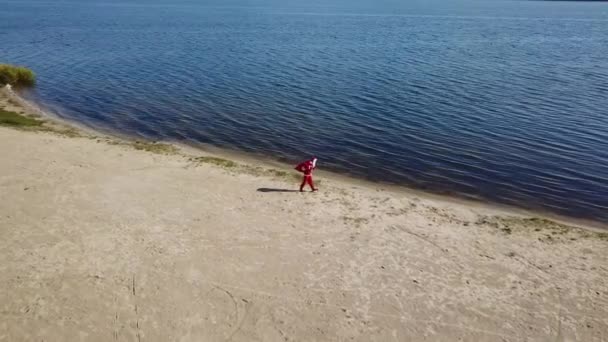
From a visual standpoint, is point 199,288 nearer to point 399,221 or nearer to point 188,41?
point 399,221

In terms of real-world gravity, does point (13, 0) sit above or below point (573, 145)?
below

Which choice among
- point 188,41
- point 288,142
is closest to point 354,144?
point 288,142

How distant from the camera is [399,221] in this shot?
20312 millimetres

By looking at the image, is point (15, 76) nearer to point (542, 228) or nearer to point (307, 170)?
point (307, 170)

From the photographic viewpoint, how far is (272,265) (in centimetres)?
1659

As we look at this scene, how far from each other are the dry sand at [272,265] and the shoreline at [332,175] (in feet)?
4.27

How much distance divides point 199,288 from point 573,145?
2684cm

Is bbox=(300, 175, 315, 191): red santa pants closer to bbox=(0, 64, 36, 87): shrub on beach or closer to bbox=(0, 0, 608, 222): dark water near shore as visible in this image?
bbox=(0, 0, 608, 222): dark water near shore

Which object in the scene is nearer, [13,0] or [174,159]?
[174,159]

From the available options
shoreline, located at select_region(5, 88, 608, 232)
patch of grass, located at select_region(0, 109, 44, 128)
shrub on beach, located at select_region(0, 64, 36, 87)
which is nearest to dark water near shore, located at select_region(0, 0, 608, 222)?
shoreline, located at select_region(5, 88, 608, 232)

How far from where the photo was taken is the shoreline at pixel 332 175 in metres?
22.9

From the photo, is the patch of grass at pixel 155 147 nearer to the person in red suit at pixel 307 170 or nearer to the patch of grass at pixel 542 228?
the person in red suit at pixel 307 170

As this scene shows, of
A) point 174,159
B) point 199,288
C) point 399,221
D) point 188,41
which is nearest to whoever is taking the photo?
point 199,288

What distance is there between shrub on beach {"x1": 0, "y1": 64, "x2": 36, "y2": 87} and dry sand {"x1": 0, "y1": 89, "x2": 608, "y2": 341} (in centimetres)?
2594
